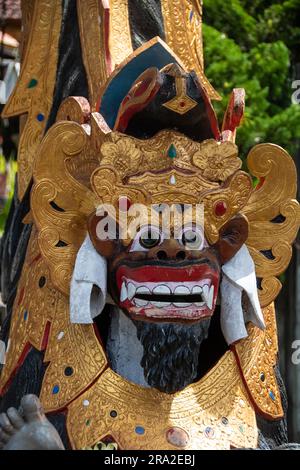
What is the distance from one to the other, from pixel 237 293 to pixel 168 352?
1.31ft

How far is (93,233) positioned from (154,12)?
1237mm

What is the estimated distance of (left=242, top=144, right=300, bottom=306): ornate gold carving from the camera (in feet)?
20.1

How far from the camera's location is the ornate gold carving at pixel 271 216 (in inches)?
241

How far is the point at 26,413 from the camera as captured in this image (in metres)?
5.33

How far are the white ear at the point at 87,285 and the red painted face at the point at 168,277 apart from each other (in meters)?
0.08

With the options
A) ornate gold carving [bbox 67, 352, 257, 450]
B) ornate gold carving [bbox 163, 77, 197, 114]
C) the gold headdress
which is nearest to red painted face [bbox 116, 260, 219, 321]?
the gold headdress

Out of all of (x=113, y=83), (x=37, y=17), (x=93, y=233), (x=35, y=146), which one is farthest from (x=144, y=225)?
(x=37, y=17)

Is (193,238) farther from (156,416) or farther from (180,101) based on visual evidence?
(156,416)

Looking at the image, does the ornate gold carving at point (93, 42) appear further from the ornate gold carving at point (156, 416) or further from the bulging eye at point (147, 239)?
the ornate gold carving at point (156, 416)

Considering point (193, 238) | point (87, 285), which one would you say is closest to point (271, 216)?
point (193, 238)

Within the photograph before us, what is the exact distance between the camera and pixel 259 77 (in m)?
10.5

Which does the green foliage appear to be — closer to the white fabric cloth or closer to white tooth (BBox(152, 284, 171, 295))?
the white fabric cloth

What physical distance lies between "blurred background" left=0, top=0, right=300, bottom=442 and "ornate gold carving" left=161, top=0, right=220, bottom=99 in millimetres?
2300

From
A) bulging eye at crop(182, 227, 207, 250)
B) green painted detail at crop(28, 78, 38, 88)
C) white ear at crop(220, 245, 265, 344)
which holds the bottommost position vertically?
white ear at crop(220, 245, 265, 344)
